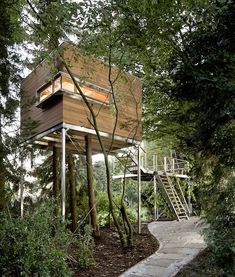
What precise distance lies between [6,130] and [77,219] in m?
3.42

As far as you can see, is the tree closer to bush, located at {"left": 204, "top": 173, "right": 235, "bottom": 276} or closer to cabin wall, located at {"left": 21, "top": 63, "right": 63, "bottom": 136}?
cabin wall, located at {"left": 21, "top": 63, "right": 63, "bottom": 136}

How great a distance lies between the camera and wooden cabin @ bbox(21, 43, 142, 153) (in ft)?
25.0

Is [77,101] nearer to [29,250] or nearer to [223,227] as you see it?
[29,250]

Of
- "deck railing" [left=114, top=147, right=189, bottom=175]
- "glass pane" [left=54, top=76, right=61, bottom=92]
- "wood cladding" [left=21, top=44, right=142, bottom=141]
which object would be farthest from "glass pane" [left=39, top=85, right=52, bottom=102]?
"deck railing" [left=114, top=147, right=189, bottom=175]

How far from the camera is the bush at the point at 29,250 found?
4.16 metres

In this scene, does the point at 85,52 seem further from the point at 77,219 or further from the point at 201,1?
the point at 77,219

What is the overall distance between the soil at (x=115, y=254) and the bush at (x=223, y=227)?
6.50 ft

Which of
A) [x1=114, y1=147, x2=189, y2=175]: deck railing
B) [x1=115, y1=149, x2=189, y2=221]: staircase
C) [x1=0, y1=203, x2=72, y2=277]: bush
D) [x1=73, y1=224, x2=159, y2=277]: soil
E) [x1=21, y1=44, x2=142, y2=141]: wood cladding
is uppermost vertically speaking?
[x1=21, y1=44, x2=142, y2=141]: wood cladding

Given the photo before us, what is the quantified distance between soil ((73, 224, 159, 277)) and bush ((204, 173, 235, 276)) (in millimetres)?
1982

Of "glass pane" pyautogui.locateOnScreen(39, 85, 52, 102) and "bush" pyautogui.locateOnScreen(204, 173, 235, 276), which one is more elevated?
"glass pane" pyautogui.locateOnScreen(39, 85, 52, 102)

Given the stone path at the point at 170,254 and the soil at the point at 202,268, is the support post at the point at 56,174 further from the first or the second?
the soil at the point at 202,268

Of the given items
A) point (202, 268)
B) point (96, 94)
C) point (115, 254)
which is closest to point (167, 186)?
point (96, 94)

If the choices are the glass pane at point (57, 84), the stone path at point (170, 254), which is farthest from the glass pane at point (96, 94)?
the stone path at point (170, 254)

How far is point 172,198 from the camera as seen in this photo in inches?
515
